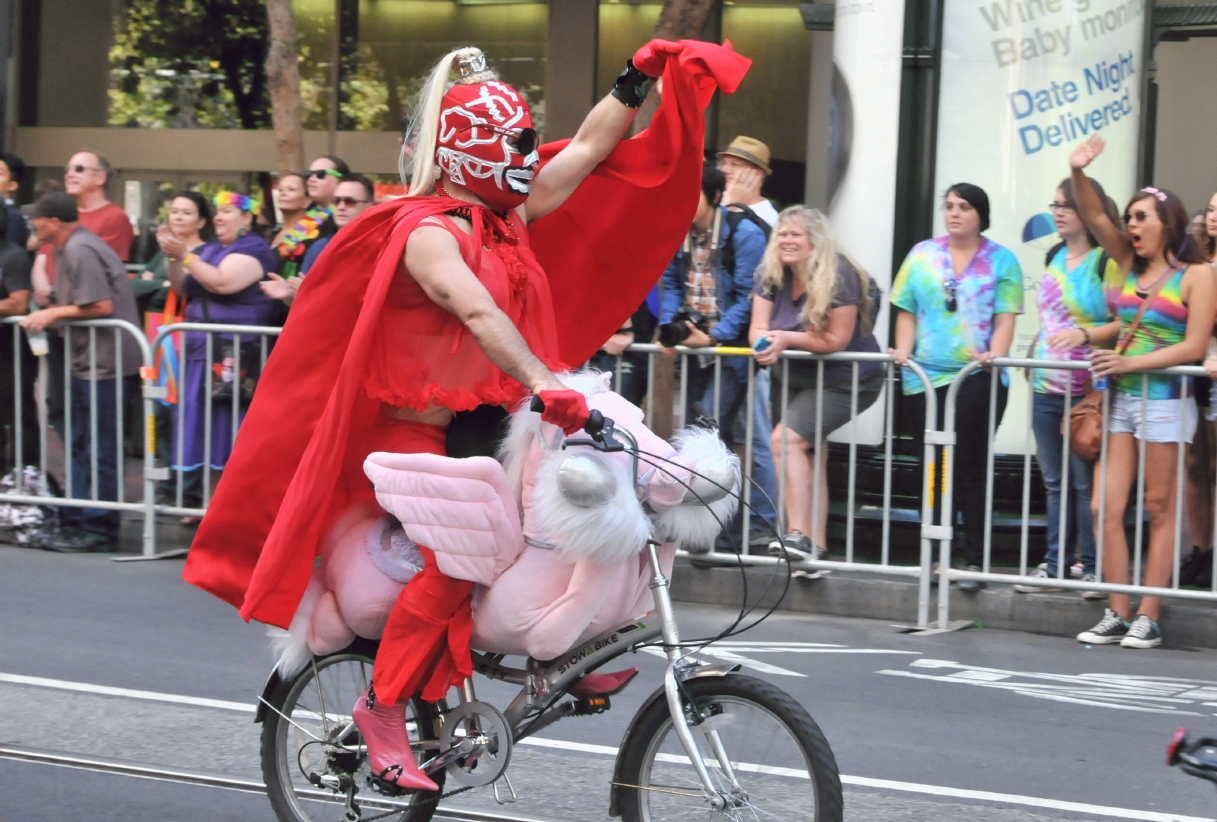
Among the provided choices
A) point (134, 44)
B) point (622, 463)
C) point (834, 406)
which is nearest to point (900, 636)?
point (834, 406)

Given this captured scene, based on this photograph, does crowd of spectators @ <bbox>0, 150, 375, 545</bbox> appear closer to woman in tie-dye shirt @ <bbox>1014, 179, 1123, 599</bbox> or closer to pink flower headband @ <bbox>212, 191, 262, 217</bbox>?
pink flower headband @ <bbox>212, 191, 262, 217</bbox>

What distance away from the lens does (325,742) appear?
4094 mm

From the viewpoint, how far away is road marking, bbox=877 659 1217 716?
19.5ft

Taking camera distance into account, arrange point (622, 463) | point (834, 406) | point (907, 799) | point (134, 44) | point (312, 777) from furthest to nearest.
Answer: point (134, 44)
point (834, 406)
point (907, 799)
point (312, 777)
point (622, 463)

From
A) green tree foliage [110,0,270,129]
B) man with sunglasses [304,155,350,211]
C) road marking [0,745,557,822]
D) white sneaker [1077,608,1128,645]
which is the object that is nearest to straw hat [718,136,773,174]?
man with sunglasses [304,155,350,211]

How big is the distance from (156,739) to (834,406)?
146 inches

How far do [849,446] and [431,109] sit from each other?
4.18 metres

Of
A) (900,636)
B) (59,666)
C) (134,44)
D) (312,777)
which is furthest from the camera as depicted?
(134,44)

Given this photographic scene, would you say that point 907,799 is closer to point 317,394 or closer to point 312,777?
point 312,777

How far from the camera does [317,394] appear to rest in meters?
3.86

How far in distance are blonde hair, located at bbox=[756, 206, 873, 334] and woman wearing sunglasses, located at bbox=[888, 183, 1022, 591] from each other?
20cm

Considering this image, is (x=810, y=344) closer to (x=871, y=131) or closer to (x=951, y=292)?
(x=951, y=292)

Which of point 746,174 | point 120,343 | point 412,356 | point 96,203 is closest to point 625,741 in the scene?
point 412,356

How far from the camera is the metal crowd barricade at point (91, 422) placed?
8562 mm
